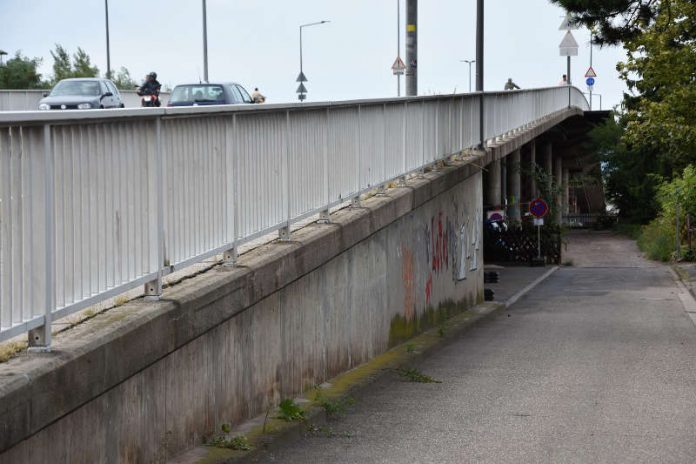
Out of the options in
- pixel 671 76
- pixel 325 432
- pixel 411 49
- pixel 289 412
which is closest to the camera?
pixel 289 412

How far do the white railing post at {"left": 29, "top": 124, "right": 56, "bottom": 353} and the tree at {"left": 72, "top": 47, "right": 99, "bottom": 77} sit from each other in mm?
84001

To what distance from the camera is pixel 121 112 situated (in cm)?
699

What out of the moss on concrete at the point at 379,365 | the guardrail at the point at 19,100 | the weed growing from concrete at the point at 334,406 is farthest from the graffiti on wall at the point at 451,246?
the guardrail at the point at 19,100

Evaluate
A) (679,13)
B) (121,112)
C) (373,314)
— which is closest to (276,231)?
(373,314)

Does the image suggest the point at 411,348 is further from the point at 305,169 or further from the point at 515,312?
the point at 515,312

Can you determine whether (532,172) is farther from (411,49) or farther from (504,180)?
(411,49)

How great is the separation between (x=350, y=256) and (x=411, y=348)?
2.68 meters

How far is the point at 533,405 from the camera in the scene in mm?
10984

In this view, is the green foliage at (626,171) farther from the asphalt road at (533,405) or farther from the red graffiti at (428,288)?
the red graffiti at (428,288)

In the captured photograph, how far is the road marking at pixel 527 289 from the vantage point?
97.6ft

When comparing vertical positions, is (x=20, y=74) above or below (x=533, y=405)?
above

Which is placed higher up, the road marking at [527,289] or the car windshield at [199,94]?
the car windshield at [199,94]

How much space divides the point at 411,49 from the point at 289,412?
14.7 m

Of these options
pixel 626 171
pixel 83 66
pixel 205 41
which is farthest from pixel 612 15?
pixel 83 66
